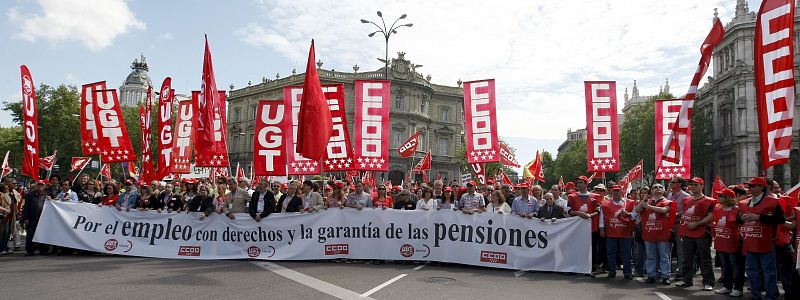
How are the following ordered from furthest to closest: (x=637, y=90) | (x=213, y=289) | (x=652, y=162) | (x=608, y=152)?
(x=637, y=90), (x=652, y=162), (x=608, y=152), (x=213, y=289)

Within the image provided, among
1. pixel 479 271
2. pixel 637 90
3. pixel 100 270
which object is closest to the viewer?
pixel 100 270

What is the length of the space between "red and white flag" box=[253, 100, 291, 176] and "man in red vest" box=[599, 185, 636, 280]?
25.3 ft

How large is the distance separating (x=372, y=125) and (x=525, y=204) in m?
5.27

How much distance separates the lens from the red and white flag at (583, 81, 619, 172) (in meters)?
15.3

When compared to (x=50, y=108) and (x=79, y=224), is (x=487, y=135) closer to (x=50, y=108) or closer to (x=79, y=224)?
(x=79, y=224)

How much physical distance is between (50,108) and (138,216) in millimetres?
46763

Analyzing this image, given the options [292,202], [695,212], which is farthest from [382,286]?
[695,212]

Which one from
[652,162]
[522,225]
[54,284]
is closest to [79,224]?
[54,284]

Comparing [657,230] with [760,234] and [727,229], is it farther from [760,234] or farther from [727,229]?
[760,234]

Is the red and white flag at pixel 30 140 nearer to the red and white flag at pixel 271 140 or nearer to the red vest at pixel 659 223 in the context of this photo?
the red and white flag at pixel 271 140

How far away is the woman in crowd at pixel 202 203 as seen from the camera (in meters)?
12.1

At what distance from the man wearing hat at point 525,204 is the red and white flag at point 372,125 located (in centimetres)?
428

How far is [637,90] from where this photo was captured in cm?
9975

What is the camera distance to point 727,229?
8617 millimetres
